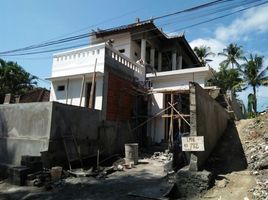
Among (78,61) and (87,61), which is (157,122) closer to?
(87,61)

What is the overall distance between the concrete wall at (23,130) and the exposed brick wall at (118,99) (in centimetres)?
354

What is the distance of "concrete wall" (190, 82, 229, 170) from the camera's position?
7914 millimetres

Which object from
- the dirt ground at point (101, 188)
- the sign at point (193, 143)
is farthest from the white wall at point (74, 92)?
the sign at point (193, 143)

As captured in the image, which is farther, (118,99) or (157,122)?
(157,122)

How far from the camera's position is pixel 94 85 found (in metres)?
13.8

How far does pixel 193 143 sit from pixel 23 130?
7.43 meters

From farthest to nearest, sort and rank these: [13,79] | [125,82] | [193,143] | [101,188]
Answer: [13,79]
[125,82]
[101,188]
[193,143]

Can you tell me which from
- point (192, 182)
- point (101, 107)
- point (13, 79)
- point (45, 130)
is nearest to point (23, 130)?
point (45, 130)

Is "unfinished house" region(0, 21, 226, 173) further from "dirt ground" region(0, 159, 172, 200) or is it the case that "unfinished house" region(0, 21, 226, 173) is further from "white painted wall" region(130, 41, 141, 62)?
"dirt ground" region(0, 159, 172, 200)

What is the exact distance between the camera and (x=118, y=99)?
1473cm

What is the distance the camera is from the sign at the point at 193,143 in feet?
25.2

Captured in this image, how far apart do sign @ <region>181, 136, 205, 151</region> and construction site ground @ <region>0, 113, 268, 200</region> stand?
3.41ft

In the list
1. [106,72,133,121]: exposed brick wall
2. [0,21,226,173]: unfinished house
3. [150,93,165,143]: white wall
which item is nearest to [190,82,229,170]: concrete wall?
[0,21,226,173]: unfinished house

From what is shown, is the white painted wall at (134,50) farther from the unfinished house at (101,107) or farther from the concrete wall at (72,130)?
the concrete wall at (72,130)
